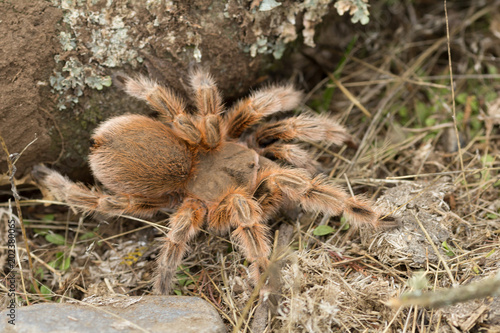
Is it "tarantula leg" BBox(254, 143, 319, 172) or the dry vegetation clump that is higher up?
"tarantula leg" BBox(254, 143, 319, 172)

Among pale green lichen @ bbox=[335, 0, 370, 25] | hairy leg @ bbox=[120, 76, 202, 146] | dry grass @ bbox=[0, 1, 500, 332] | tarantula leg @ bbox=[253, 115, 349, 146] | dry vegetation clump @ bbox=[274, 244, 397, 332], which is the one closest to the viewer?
dry vegetation clump @ bbox=[274, 244, 397, 332]

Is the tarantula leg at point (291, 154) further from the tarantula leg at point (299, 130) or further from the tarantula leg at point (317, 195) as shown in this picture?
the tarantula leg at point (317, 195)

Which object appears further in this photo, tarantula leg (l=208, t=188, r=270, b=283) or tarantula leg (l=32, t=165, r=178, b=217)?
tarantula leg (l=32, t=165, r=178, b=217)

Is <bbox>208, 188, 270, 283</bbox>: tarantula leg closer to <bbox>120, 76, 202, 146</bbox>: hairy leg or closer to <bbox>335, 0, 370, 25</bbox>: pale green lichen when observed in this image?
<bbox>120, 76, 202, 146</bbox>: hairy leg

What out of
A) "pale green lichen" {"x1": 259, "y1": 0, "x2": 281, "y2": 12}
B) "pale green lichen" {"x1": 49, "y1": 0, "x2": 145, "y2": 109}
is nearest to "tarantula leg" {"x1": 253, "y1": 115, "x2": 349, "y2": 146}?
"pale green lichen" {"x1": 259, "y1": 0, "x2": 281, "y2": 12}

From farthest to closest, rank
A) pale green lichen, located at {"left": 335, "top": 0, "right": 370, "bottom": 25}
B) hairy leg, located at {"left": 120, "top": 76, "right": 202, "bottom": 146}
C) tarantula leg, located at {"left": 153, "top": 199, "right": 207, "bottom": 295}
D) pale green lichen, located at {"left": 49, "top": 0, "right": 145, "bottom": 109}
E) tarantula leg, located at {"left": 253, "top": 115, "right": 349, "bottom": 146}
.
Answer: pale green lichen, located at {"left": 335, "top": 0, "right": 370, "bottom": 25} → tarantula leg, located at {"left": 253, "top": 115, "right": 349, "bottom": 146} → hairy leg, located at {"left": 120, "top": 76, "right": 202, "bottom": 146} → pale green lichen, located at {"left": 49, "top": 0, "right": 145, "bottom": 109} → tarantula leg, located at {"left": 153, "top": 199, "right": 207, "bottom": 295}

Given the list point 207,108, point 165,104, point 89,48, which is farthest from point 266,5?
point 89,48

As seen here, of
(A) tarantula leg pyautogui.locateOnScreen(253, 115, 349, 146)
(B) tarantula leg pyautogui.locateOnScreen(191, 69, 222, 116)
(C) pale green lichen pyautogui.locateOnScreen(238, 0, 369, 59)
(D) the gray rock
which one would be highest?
(C) pale green lichen pyautogui.locateOnScreen(238, 0, 369, 59)
